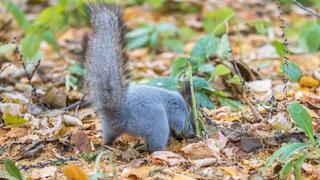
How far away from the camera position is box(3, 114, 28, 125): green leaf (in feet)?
11.9

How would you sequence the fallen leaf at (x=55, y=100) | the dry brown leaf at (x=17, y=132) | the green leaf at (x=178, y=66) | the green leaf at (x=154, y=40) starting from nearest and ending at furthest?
1. the dry brown leaf at (x=17, y=132)
2. the fallen leaf at (x=55, y=100)
3. the green leaf at (x=178, y=66)
4. the green leaf at (x=154, y=40)

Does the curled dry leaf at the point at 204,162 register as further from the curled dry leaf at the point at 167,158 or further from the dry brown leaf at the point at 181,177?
the dry brown leaf at the point at 181,177

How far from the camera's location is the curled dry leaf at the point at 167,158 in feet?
9.98

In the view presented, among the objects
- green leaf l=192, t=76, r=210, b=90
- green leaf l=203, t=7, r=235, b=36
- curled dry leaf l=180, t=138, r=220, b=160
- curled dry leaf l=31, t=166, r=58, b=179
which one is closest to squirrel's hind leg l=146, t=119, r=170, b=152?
curled dry leaf l=180, t=138, r=220, b=160

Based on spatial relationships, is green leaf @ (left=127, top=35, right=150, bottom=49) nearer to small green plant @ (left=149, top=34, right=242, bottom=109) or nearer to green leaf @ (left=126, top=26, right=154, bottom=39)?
green leaf @ (left=126, top=26, right=154, bottom=39)

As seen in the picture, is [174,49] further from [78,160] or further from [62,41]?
[78,160]

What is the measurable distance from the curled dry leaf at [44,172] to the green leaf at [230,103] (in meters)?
1.53

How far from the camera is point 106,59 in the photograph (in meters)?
3.16

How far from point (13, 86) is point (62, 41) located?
2144 mm

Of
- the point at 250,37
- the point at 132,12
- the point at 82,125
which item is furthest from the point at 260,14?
the point at 82,125

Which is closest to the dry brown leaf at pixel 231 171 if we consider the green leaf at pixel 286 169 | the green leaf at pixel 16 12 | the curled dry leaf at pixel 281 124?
the green leaf at pixel 286 169

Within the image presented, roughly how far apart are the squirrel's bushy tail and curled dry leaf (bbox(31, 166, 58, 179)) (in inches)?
15.8

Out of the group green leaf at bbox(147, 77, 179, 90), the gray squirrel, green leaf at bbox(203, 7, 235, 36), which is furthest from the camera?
green leaf at bbox(203, 7, 235, 36)

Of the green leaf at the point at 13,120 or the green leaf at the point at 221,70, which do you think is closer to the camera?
the green leaf at the point at 13,120
